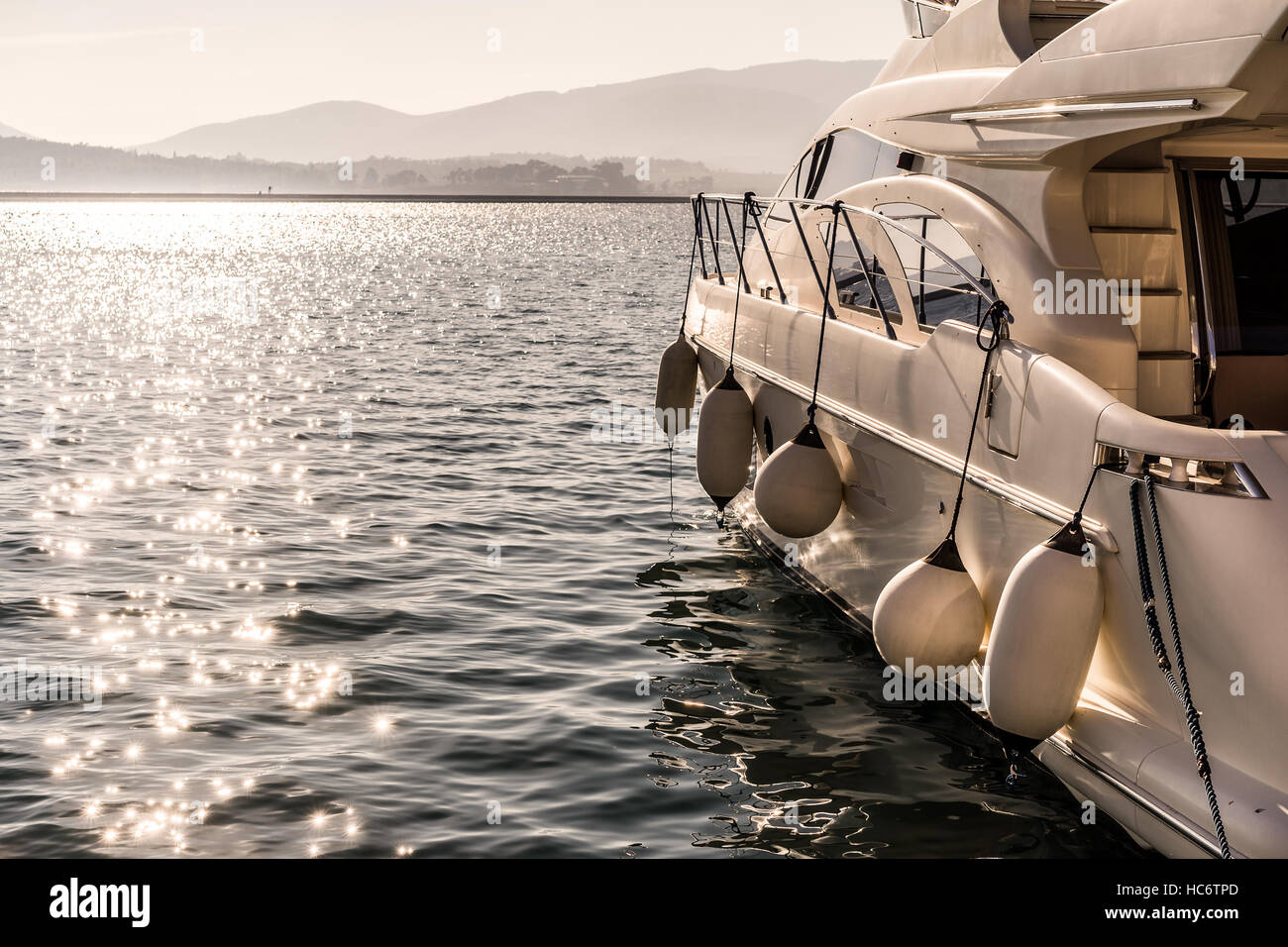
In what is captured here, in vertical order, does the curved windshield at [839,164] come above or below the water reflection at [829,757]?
above

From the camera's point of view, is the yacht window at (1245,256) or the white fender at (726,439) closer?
the yacht window at (1245,256)

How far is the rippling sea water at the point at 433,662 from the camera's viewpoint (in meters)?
5.38

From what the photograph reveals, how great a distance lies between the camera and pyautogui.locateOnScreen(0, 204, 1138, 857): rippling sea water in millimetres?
5379

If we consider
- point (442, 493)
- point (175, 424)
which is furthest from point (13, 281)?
point (442, 493)

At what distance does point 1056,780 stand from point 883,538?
1791mm

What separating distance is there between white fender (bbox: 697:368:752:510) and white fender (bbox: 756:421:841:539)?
1.55 meters

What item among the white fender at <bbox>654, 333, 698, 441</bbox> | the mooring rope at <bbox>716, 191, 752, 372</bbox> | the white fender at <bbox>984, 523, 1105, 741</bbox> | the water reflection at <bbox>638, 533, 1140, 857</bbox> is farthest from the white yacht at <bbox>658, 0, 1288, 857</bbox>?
the white fender at <bbox>654, 333, 698, 441</bbox>

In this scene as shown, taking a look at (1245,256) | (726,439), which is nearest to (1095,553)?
(1245,256)

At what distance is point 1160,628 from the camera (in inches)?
184

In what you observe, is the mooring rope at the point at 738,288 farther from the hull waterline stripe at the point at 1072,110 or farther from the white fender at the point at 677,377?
the hull waterline stripe at the point at 1072,110

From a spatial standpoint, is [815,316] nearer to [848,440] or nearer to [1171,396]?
[848,440]

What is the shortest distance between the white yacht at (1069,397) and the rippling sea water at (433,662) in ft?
1.90

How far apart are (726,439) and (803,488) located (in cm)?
176

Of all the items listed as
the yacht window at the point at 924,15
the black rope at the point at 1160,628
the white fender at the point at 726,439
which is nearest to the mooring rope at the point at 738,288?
the white fender at the point at 726,439
